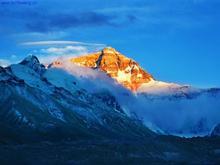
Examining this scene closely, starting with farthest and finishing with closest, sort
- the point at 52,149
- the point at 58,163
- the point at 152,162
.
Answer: the point at 52,149 < the point at 152,162 < the point at 58,163

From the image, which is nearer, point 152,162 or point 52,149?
point 152,162

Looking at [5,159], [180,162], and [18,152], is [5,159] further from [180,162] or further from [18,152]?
[180,162]

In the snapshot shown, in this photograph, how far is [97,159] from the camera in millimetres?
174375

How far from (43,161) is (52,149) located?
27.4 metres

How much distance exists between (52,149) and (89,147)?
10.4 meters

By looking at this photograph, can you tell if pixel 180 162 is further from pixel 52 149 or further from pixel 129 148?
pixel 52 149

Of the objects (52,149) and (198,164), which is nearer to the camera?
(198,164)

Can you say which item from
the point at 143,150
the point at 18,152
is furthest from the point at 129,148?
the point at 18,152

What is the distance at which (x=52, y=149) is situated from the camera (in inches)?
7534

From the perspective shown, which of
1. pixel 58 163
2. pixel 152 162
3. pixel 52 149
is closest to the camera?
pixel 58 163

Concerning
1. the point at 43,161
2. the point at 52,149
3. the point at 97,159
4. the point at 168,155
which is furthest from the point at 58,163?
the point at 168,155

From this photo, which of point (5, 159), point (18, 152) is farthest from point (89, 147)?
point (5, 159)

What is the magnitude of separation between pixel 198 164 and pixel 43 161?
39756 mm

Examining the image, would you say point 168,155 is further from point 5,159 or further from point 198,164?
point 5,159
